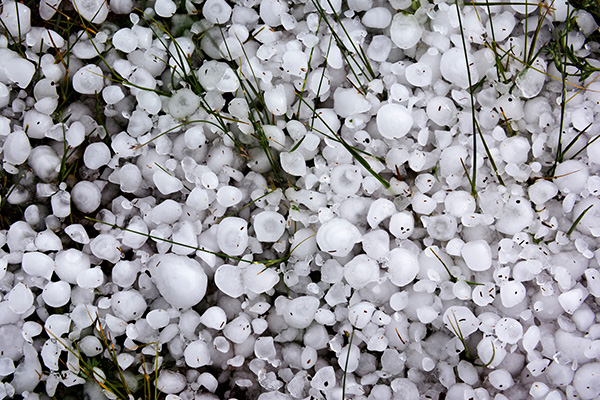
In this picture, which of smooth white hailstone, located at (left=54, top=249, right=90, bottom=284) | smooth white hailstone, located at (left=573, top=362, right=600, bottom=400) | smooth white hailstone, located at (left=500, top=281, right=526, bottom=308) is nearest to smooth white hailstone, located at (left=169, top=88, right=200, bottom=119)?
smooth white hailstone, located at (left=54, top=249, right=90, bottom=284)

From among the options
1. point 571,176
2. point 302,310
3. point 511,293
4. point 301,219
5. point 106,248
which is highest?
point 571,176

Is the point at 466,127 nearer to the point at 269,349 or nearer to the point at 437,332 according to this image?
the point at 437,332

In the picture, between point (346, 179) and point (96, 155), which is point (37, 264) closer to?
point (96, 155)

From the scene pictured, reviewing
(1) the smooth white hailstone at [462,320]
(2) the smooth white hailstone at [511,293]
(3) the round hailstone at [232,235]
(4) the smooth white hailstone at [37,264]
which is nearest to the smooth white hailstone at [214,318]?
(3) the round hailstone at [232,235]

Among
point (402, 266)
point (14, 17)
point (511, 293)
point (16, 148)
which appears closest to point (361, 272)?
point (402, 266)

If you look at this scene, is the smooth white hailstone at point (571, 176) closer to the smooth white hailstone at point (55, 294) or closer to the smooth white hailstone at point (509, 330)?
the smooth white hailstone at point (509, 330)
